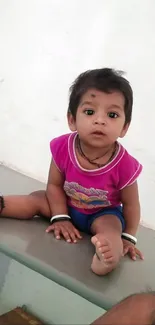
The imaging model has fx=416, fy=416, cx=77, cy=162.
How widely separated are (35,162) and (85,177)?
567 mm

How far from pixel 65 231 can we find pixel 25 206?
0.33 feet

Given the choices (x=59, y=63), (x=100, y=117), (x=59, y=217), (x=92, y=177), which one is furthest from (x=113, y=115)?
(x=59, y=63)

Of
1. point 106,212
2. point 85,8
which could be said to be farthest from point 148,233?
point 85,8

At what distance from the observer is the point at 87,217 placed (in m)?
0.89

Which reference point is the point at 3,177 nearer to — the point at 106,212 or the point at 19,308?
the point at 19,308

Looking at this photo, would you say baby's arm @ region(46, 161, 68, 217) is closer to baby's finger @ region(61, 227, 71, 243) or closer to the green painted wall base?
baby's finger @ region(61, 227, 71, 243)

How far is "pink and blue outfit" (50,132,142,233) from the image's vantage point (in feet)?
2.74

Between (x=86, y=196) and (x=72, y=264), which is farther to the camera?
(x=86, y=196)

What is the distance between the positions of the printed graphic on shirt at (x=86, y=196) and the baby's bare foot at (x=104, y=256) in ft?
0.47

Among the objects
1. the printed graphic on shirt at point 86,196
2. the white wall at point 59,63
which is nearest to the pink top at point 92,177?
the printed graphic on shirt at point 86,196

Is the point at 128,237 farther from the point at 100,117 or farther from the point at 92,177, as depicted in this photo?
the point at 100,117

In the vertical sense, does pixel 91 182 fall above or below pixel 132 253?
above

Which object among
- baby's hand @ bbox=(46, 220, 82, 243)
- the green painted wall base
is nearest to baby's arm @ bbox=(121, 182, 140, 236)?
baby's hand @ bbox=(46, 220, 82, 243)

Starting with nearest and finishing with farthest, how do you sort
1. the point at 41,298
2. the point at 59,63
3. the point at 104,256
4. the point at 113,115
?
the point at 104,256, the point at 113,115, the point at 41,298, the point at 59,63
